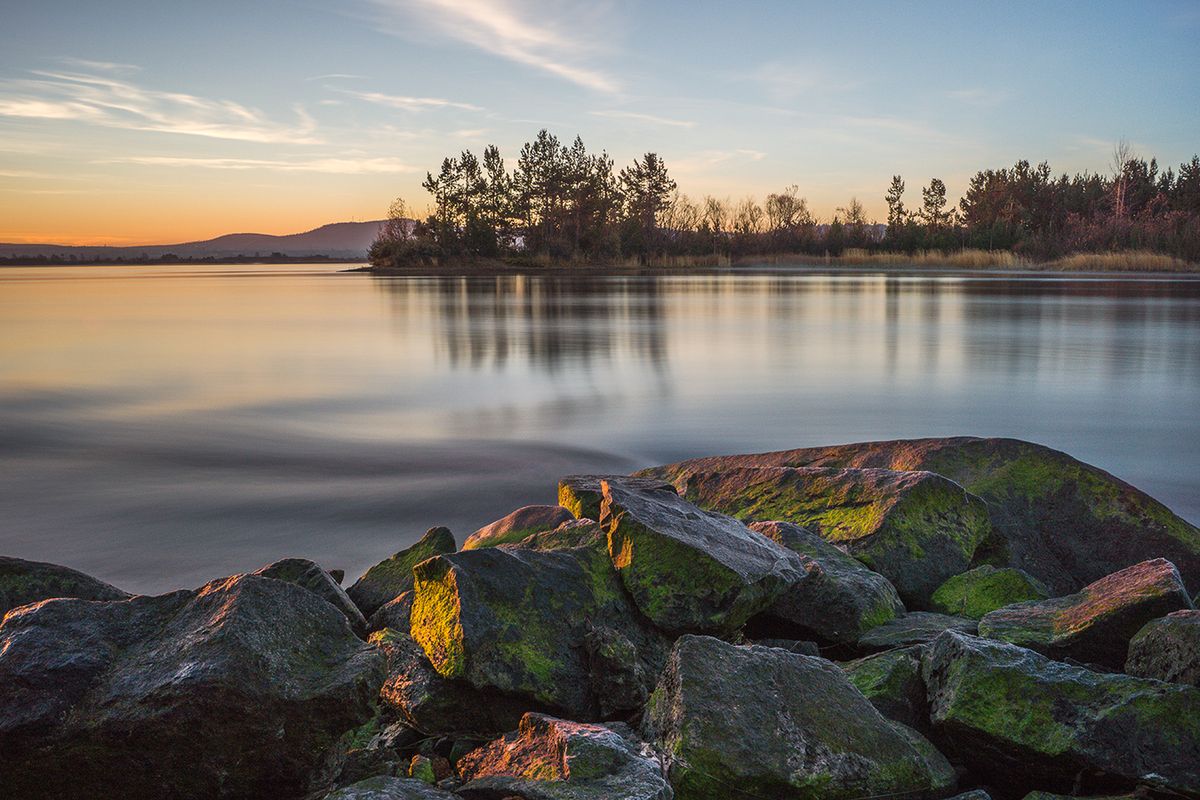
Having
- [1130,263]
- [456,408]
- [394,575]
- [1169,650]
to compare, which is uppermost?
[1130,263]

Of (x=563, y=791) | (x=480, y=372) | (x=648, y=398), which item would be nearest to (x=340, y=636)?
(x=563, y=791)

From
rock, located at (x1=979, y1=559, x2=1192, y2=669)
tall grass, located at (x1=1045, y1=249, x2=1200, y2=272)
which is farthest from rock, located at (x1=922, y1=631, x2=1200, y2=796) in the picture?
tall grass, located at (x1=1045, y1=249, x2=1200, y2=272)

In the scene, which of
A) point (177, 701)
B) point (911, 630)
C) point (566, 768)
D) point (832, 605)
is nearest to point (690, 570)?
point (832, 605)

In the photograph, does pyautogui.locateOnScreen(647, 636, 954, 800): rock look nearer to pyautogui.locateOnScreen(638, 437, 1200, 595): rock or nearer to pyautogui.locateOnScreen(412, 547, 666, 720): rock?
pyautogui.locateOnScreen(412, 547, 666, 720): rock

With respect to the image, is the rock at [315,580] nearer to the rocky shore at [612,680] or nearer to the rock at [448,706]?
the rocky shore at [612,680]

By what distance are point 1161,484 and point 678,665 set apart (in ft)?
19.3

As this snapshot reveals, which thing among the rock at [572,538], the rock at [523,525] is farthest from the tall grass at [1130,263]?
the rock at [572,538]

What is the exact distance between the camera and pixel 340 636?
8.55ft

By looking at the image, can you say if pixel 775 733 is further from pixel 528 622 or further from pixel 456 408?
pixel 456 408

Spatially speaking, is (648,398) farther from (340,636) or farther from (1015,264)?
(1015,264)

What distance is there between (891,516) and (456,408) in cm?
723

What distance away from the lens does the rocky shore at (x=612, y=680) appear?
7.38 feet

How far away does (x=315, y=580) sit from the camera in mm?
3402

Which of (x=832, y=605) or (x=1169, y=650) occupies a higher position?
(x=1169, y=650)
